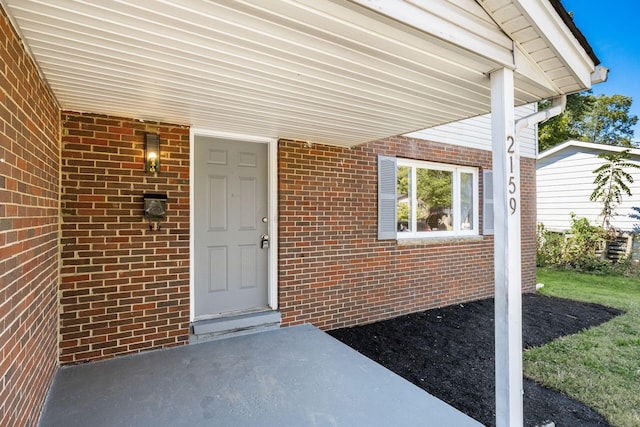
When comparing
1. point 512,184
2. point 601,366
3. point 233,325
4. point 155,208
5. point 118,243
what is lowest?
point 601,366

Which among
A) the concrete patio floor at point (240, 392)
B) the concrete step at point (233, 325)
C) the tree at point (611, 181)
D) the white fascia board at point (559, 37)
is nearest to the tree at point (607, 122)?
the tree at point (611, 181)

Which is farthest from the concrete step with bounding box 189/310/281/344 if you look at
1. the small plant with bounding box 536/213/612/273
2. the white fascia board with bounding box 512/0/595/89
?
the small plant with bounding box 536/213/612/273

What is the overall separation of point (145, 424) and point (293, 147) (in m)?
3.03

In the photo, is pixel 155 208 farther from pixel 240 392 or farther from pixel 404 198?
pixel 404 198

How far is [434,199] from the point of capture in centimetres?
562

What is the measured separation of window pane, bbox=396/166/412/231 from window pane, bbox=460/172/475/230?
1.23m

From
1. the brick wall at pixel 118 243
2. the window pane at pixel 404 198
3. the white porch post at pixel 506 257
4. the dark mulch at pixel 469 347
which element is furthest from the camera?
the window pane at pixel 404 198

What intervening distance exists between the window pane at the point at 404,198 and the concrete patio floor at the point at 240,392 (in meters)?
2.44

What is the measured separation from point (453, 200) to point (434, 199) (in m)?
0.46

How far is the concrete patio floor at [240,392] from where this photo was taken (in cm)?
229

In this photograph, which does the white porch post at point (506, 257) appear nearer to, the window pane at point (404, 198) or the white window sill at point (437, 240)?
the white window sill at point (437, 240)

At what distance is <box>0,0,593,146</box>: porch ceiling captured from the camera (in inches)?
64.2

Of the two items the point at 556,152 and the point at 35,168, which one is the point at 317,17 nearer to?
the point at 35,168

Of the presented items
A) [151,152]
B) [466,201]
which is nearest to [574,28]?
[151,152]
